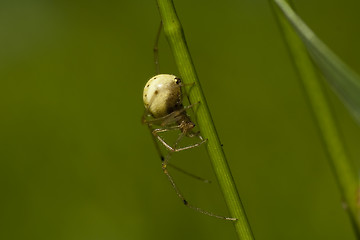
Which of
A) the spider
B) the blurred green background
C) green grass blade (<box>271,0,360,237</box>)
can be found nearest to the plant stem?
green grass blade (<box>271,0,360,237</box>)

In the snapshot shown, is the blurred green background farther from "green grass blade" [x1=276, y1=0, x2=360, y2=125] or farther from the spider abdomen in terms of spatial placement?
"green grass blade" [x1=276, y1=0, x2=360, y2=125]

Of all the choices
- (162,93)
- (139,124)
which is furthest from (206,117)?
(139,124)

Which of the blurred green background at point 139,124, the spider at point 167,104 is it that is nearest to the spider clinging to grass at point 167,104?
the spider at point 167,104

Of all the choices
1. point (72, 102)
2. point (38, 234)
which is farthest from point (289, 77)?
point (38, 234)

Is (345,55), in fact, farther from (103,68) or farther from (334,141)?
(334,141)

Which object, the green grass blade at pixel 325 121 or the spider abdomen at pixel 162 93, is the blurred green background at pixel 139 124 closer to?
the spider abdomen at pixel 162 93

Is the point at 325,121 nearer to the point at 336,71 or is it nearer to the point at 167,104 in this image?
the point at 336,71

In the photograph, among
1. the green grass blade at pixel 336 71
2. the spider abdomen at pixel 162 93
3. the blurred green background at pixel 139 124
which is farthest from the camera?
the blurred green background at pixel 139 124
